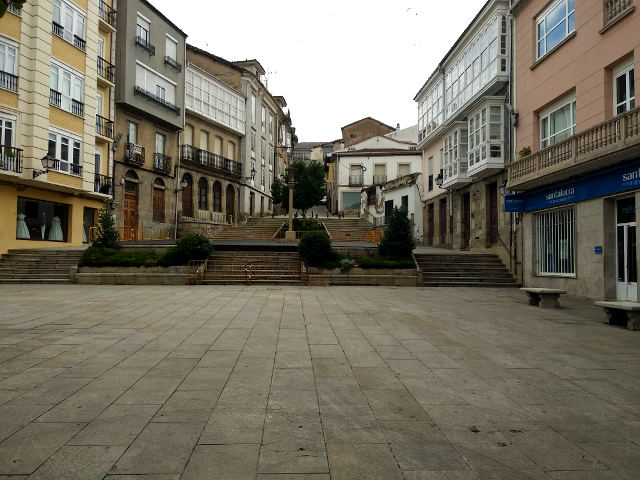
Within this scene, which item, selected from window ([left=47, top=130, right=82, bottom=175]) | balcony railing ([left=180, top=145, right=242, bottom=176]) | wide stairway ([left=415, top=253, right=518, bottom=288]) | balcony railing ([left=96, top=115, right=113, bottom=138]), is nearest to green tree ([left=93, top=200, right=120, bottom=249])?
window ([left=47, top=130, right=82, bottom=175])

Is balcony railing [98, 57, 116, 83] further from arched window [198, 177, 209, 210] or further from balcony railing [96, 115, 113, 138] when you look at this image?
arched window [198, 177, 209, 210]

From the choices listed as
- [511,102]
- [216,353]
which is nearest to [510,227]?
[511,102]

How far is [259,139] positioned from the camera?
4412cm

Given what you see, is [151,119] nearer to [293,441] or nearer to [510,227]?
[510,227]

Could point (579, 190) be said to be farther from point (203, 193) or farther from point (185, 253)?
point (203, 193)

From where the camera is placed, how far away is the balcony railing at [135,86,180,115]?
27.9 m

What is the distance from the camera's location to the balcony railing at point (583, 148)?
10883 millimetres

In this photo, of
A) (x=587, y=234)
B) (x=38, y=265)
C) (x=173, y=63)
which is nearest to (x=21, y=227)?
(x=38, y=265)

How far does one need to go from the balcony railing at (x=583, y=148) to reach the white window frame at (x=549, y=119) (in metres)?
0.84

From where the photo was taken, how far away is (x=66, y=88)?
2275cm

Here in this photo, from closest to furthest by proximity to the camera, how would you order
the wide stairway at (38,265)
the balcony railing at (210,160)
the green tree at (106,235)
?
the wide stairway at (38,265)
the green tree at (106,235)
the balcony railing at (210,160)

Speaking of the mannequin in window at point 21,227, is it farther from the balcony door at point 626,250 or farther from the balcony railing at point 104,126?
the balcony door at point 626,250

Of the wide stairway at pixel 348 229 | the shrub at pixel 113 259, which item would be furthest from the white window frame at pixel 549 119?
the wide stairway at pixel 348 229

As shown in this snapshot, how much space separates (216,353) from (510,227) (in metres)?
16.0
